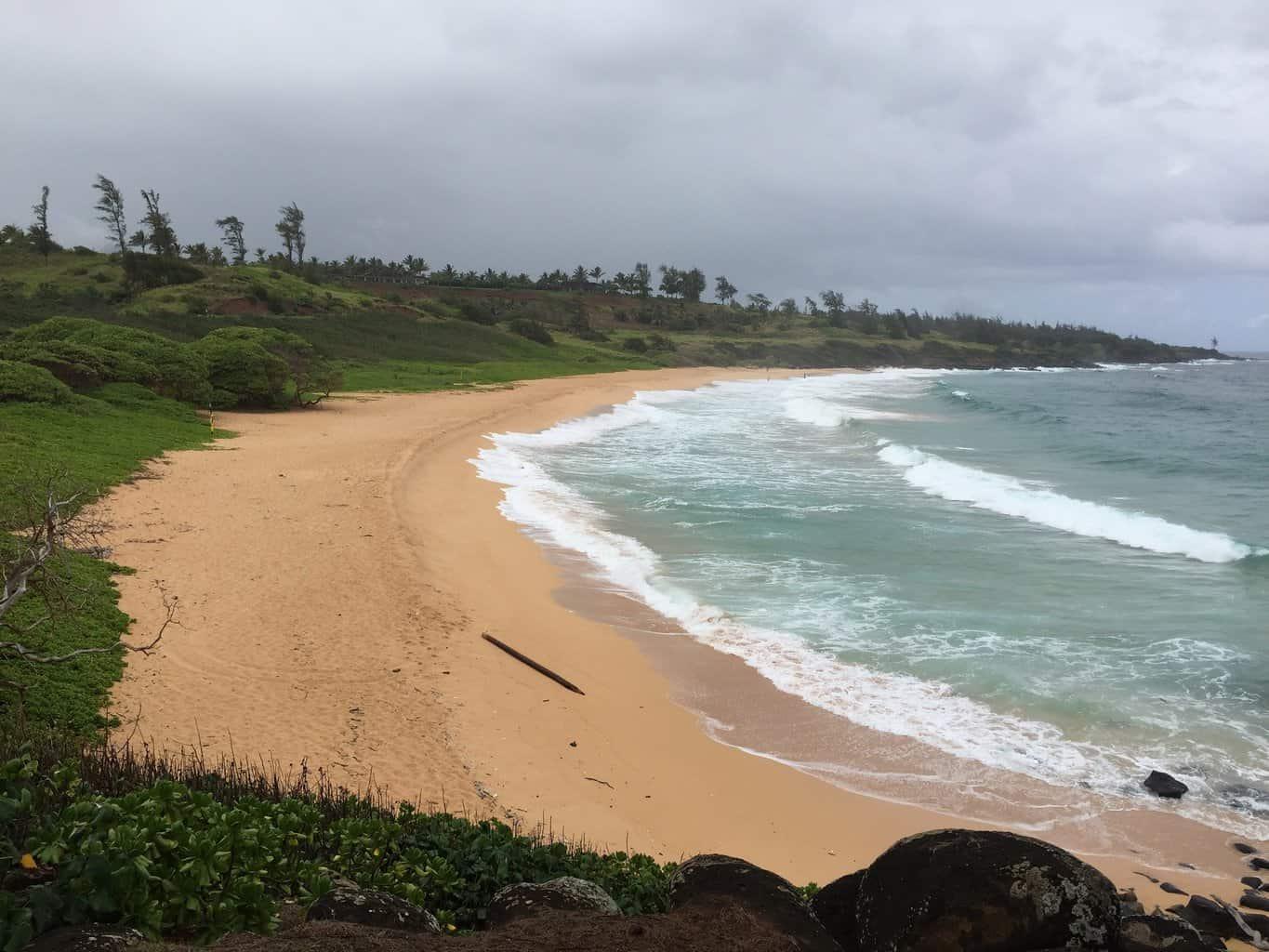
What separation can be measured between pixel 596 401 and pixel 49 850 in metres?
38.7

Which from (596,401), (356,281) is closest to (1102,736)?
(596,401)

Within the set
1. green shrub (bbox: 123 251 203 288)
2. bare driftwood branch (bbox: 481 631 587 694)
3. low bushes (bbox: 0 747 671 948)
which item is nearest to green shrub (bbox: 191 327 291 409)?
bare driftwood branch (bbox: 481 631 587 694)

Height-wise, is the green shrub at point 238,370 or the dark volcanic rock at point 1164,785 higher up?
the green shrub at point 238,370

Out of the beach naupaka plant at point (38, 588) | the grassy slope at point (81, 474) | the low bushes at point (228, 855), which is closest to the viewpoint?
the low bushes at point (228, 855)

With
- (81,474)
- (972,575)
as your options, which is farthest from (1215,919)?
(81,474)

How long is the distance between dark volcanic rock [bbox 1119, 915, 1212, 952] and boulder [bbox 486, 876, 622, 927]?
88.8 inches

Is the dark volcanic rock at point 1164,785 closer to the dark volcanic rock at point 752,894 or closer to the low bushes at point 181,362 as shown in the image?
the dark volcanic rock at point 752,894

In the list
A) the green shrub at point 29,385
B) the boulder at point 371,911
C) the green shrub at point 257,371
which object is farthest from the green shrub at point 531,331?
the boulder at point 371,911

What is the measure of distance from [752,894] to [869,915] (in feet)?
1.77

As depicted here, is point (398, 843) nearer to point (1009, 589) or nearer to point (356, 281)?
point (1009, 589)

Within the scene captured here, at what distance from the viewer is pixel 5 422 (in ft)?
56.9

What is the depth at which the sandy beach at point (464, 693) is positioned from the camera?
22.2 ft

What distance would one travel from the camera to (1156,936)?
12.8 ft

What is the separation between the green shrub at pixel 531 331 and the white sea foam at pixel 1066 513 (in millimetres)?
50848
